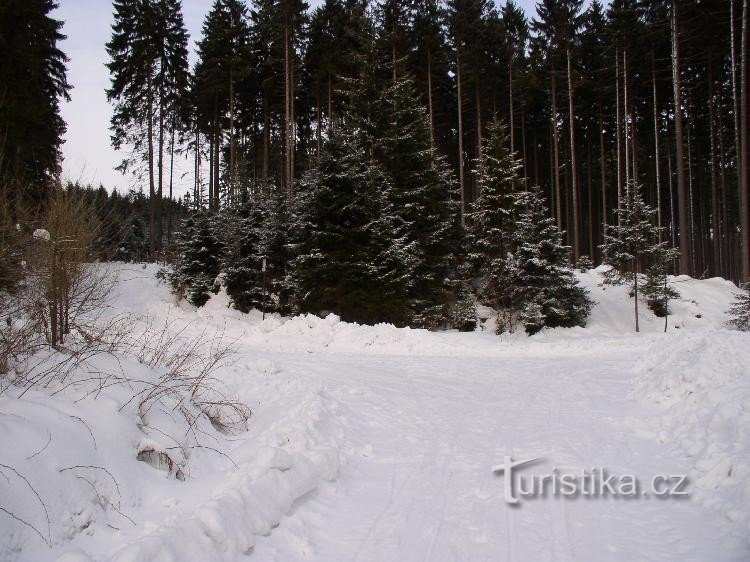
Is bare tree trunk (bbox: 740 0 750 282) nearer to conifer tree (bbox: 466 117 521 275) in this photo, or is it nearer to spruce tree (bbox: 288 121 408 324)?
conifer tree (bbox: 466 117 521 275)

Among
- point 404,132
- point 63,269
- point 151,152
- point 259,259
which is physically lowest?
point 63,269

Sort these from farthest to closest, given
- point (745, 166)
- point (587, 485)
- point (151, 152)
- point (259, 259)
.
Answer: point (151, 152)
point (259, 259)
point (745, 166)
point (587, 485)

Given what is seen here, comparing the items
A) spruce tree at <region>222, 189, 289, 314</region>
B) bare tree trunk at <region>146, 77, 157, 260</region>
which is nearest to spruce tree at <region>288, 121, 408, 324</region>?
spruce tree at <region>222, 189, 289, 314</region>

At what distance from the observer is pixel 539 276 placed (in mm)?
18047

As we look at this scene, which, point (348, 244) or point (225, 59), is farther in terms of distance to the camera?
point (225, 59)

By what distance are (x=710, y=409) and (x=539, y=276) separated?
1307 cm

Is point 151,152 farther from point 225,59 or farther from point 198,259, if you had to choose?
point 198,259

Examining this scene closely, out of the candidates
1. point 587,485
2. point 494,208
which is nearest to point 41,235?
point 587,485

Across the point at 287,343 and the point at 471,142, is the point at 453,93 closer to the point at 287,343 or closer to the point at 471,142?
the point at 471,142

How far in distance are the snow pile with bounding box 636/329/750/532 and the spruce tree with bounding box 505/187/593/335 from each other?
9103 mm

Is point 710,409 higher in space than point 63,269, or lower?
lower

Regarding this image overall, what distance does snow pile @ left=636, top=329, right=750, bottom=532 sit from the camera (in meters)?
3.92

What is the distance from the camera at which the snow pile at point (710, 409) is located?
3918mm

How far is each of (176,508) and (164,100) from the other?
32.2m
